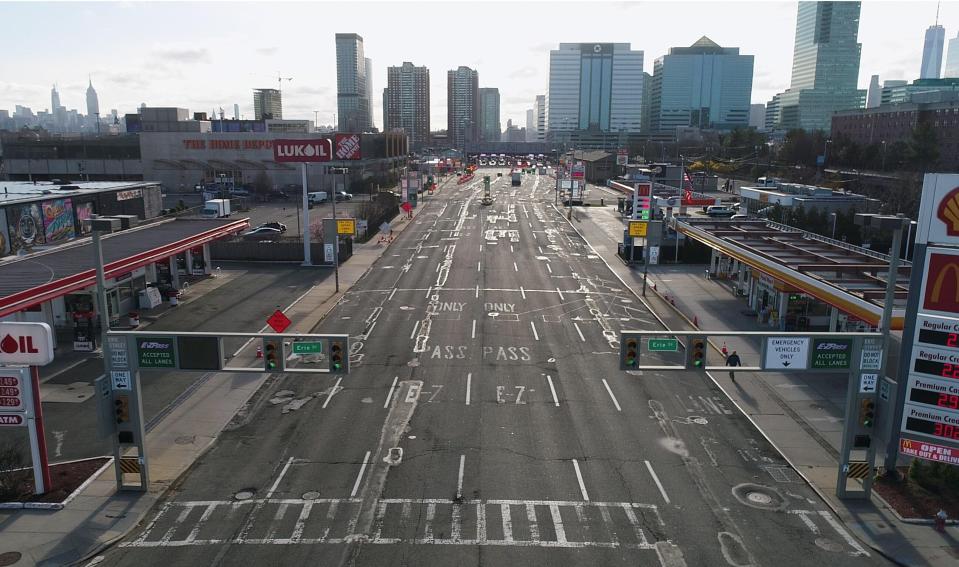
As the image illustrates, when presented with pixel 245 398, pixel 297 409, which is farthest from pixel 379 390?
pixel 245 398

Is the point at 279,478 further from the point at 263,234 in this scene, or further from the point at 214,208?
the point at 214,208

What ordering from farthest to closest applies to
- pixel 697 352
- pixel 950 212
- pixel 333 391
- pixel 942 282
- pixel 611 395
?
pixel 333 391, pixel 611 395, pixel 697 352, pixel 942 282, pixel 950 212

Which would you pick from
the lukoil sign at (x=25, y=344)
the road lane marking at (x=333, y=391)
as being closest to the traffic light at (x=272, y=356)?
the lukoil sign at (x=25, y=344)

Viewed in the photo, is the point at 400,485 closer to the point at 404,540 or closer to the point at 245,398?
the point at 404,540

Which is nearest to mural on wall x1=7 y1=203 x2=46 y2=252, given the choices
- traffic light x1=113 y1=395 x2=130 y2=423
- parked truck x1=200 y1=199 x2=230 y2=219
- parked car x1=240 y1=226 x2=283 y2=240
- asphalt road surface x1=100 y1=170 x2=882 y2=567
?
parked car x1=240 y1=226 x2=283 y2=240

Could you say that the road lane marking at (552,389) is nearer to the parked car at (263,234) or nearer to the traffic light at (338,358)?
the traffic light at (338,358)

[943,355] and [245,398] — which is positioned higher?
[943,355]

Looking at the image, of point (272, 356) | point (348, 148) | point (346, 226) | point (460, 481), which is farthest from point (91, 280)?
point (348, 148)

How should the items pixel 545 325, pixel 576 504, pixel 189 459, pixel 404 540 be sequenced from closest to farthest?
pixel 404 540, pixel 576 504, pixel 189 459, pixel 545 325
